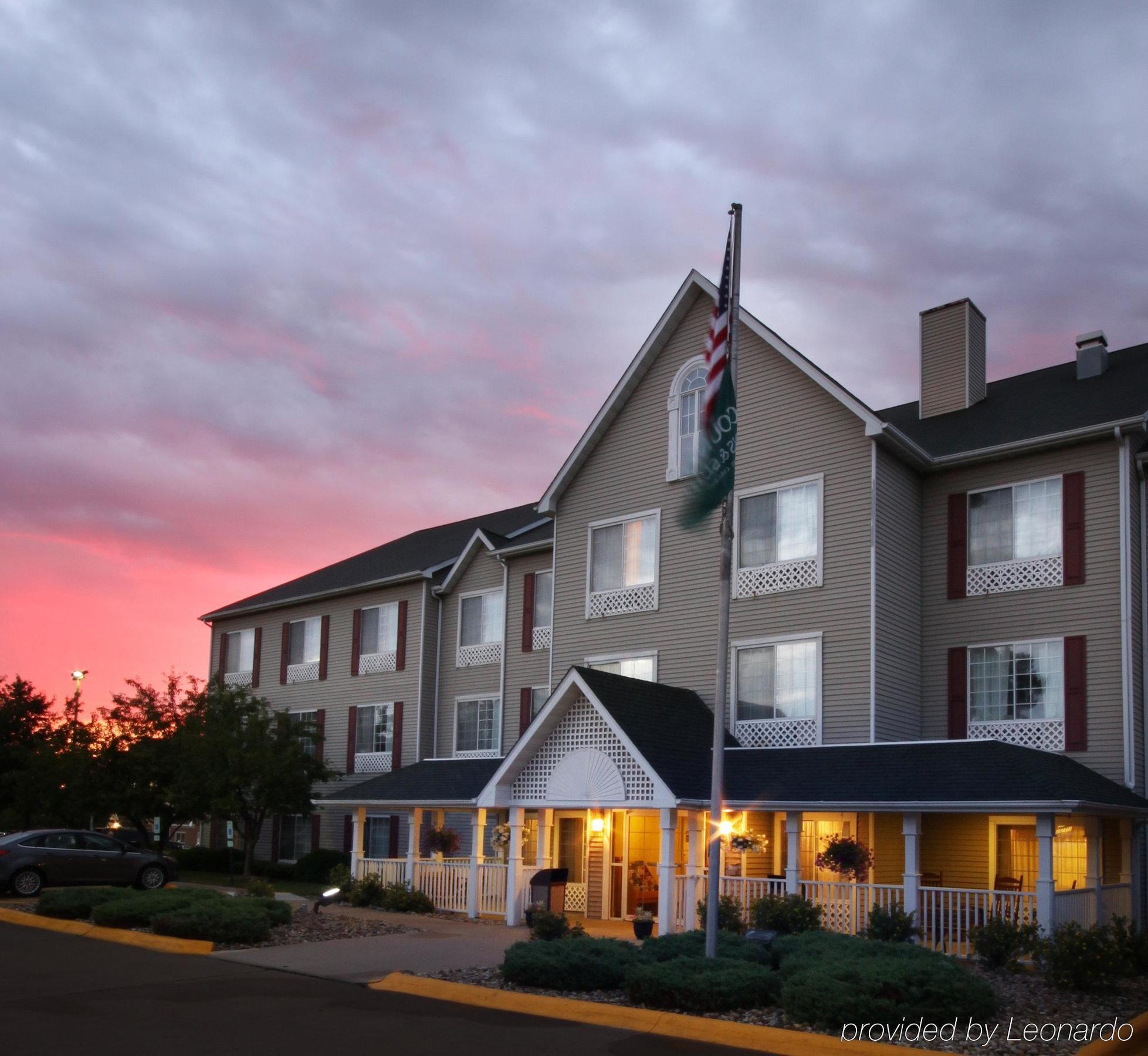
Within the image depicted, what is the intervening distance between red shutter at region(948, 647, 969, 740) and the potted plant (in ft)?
11.9

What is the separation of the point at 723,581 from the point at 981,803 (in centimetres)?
620

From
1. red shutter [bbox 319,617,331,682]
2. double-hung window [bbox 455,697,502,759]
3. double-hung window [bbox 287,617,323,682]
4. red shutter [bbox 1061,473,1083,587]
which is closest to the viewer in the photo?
red shutter [bbox 1061,473,1083,587]

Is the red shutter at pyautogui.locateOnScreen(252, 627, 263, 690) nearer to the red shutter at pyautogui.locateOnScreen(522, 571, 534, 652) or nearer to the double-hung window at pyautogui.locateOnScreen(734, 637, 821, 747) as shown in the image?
the red shutter at pyautogui.locateOnScreen(522, 571, 534, 652)

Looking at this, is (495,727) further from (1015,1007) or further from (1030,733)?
(1015,1007)

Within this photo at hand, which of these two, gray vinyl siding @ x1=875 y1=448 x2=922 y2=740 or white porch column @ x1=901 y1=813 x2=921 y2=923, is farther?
gray vinyl siding @ x1=875 y1=448 x2=922 y2=740

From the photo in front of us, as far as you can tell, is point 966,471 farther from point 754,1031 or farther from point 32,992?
point 32,992

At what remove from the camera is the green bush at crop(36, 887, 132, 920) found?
2064 centimetres

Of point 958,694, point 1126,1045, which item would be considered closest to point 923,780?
point 958,694

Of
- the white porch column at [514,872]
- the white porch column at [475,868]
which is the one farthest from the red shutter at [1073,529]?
the white porch column at [475,868]

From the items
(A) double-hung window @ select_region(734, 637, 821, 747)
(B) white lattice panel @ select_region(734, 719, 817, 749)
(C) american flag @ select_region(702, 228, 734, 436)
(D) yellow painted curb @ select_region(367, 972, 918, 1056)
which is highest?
(C) american flag @ select_region(702, 228, 734, 436)

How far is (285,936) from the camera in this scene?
1916cm

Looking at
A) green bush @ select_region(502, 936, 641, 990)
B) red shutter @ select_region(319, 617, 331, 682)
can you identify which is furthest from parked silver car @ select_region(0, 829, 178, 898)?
green bush @ select_region(502, 936, 641, 990)

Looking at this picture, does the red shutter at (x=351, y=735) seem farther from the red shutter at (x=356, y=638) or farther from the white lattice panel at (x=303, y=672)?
the white lattice panel at (x=303, y=672)

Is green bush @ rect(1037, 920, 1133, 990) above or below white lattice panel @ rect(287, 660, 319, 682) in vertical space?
below
